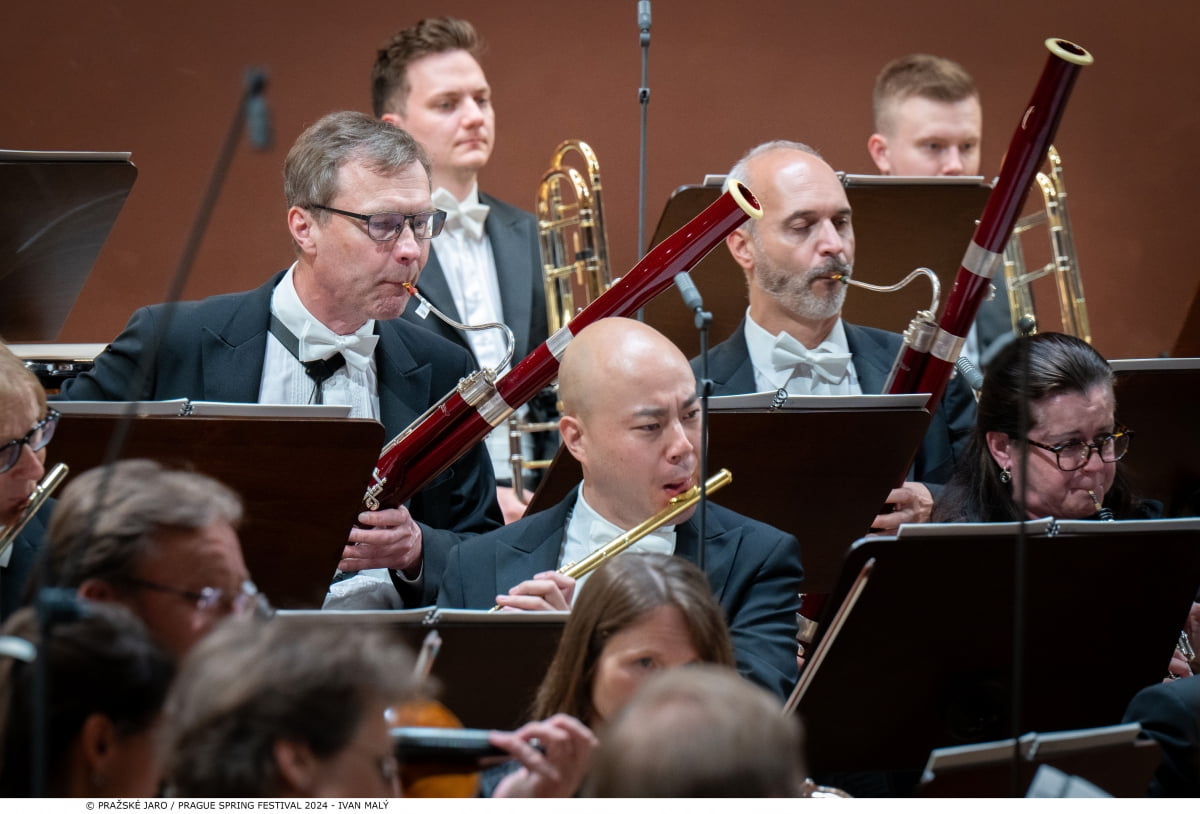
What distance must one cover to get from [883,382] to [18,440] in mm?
1722

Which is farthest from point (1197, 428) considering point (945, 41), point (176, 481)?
point (945, 41)

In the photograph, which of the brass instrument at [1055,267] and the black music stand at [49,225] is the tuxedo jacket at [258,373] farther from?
the brass instrument at [1055,267]

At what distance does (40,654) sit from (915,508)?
6.12 ft

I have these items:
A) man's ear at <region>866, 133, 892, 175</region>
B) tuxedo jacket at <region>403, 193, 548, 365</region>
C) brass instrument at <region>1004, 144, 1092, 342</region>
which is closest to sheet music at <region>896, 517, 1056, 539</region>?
tuxedo jacket at <region>403, 193, 548, 365</region>

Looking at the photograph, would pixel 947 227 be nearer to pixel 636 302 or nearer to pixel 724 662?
pixel 636 302

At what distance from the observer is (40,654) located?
1331 millimetres

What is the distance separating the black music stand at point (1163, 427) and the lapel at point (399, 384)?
4.03 feet

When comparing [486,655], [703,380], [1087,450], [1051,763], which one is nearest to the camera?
A: [1051,763]

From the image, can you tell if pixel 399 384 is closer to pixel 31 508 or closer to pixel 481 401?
pixel 481 401

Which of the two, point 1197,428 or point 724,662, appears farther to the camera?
point 1197,428

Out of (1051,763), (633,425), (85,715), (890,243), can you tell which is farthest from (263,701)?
(890,243)

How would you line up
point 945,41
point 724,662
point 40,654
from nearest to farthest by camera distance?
1. point 40,654
2. point 724,662
3. point 945,41

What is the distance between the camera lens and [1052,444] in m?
2.68

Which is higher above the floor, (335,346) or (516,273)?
(516,273)
